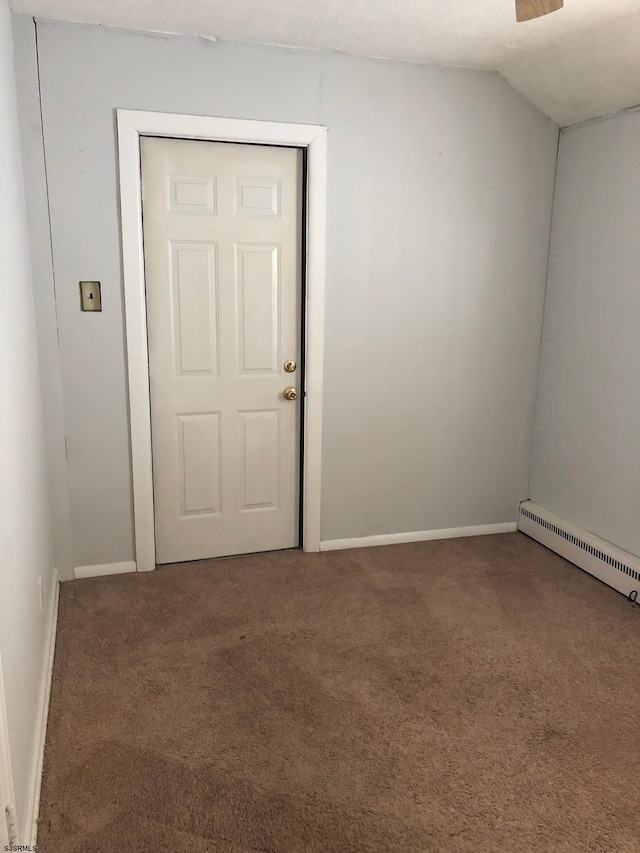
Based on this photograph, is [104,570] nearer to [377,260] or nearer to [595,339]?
[377,260]

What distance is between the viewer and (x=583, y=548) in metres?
3.36

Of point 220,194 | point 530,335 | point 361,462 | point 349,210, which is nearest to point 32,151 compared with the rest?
point 220,194

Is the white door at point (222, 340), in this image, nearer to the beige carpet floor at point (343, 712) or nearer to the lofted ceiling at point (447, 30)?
the beige carpet floor at point (343, 712)

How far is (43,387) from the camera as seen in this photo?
296 centimetres

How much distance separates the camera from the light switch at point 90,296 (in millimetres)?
2934

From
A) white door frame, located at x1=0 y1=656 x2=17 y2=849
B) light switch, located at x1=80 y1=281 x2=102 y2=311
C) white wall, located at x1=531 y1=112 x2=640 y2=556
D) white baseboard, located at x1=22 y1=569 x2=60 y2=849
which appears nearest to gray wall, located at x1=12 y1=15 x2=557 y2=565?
light switch, located at x1=80 y1=281 x2=102 y2=311

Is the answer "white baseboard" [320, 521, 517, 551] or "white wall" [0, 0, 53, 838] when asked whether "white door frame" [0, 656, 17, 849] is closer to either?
"white wall" [0, 0, 53, 838]

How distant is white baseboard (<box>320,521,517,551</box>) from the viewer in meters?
3.57

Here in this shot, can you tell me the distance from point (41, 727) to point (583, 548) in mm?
2592

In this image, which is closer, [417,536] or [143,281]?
[143,281]

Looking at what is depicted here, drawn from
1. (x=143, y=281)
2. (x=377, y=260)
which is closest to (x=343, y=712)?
(x=143, y=281)

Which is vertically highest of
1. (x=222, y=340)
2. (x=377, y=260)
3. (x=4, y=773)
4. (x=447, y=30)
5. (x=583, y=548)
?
(x=447, y=30)

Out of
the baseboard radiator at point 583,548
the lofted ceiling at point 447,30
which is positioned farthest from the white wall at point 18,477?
the baseboard radiator at point 583,548

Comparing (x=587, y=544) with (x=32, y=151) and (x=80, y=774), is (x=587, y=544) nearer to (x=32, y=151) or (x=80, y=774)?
(x=80, y=774)
